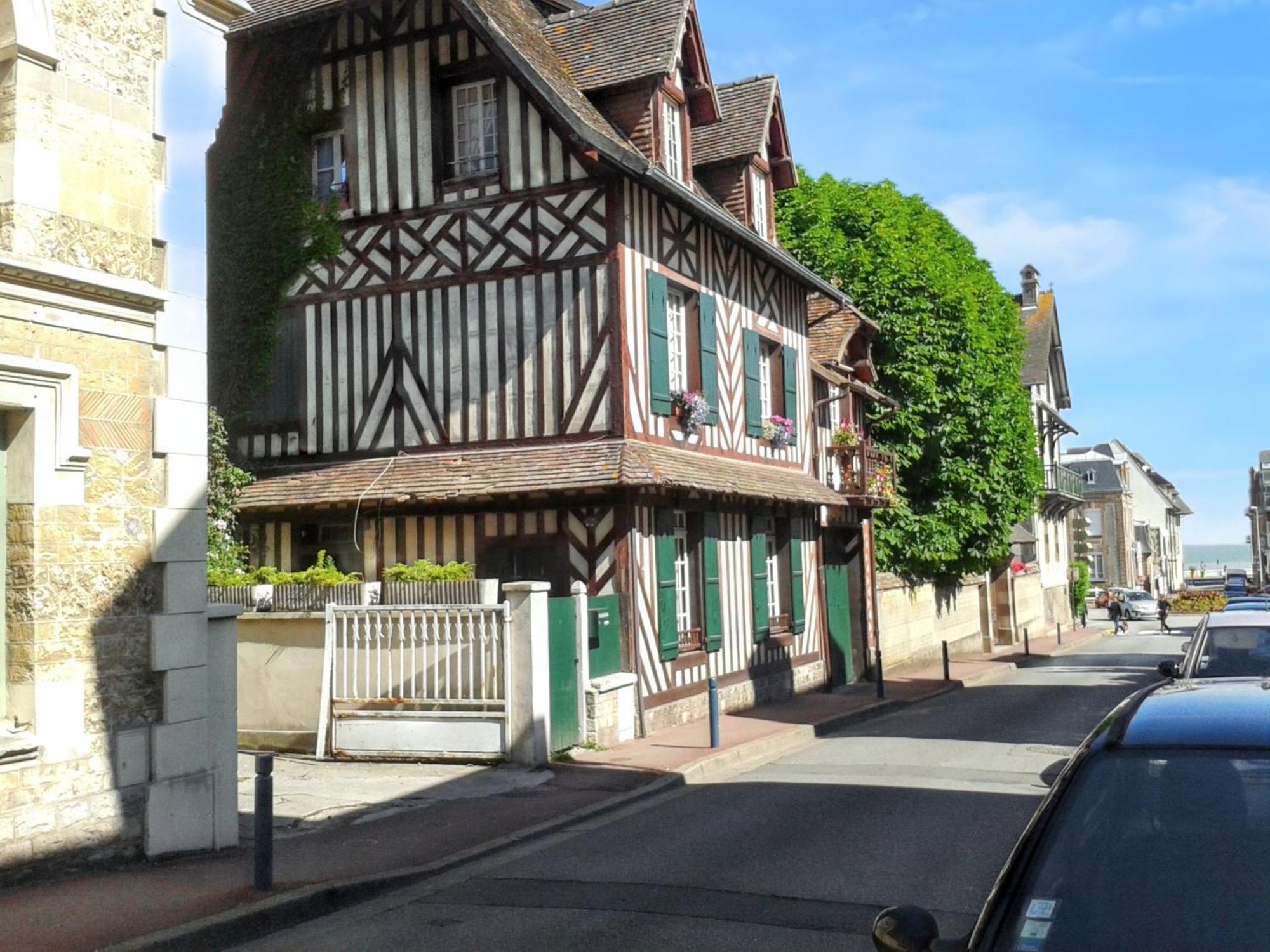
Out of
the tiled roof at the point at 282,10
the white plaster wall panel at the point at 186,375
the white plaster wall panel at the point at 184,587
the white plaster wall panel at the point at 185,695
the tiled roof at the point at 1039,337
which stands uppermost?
the tiled roof at the point at 1039,337

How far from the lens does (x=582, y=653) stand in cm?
1336

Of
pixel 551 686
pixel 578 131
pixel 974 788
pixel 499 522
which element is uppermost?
pixel 578 131

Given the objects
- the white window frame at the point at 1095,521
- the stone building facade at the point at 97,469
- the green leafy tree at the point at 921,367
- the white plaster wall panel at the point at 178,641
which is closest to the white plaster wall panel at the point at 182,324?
the stone building facade at the point at 97,469

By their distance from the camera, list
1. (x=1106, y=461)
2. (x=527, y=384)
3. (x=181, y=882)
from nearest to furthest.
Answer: (x=181, y=882) → (x=527, y=384) → (x=1106, y=461)

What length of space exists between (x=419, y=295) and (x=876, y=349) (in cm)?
1370

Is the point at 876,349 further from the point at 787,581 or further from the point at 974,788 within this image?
the point at 974,788

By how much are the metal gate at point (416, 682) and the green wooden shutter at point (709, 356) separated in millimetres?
5514

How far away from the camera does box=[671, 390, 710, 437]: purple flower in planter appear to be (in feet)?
52.5

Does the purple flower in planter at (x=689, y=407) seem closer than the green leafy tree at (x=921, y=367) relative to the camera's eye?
Yes

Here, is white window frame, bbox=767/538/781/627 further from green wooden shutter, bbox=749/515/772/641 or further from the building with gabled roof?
the building with gabled roof

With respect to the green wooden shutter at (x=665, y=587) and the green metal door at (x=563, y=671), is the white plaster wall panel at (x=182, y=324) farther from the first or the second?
the green wooden shutter at (x=665, y=587)

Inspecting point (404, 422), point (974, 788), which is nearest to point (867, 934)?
point (974, 788)

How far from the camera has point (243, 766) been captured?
12.5m

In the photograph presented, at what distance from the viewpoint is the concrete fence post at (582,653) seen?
1331 cm
